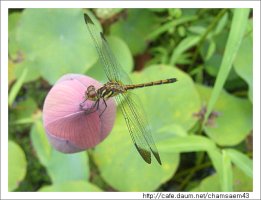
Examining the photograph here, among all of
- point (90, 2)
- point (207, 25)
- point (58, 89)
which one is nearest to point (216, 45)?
point (207, 25)

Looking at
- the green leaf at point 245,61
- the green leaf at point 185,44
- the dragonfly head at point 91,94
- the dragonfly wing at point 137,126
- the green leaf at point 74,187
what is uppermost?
the green leaf at point 185,44

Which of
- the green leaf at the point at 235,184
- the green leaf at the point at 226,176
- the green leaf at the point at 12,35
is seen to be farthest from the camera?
the green leaf at the point at 12,35

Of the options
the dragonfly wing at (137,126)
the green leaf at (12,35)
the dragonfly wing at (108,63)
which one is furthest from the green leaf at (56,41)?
the dragonfly wing at (137,126)

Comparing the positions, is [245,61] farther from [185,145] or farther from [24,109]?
[24,109]

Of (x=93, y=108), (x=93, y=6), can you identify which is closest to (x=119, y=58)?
Answer: (x=93, y=6)

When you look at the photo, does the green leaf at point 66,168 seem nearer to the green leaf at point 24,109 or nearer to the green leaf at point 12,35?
the green leaf at point 24,109

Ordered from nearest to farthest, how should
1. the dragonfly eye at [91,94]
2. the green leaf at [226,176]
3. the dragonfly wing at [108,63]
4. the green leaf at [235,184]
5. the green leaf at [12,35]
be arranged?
the dragonfly eye at [91,94]
the dragonfly wing at [108,63]
the green leaf at [226,176]
the green leaf at [235,184]
the green leaf at [12,35]
